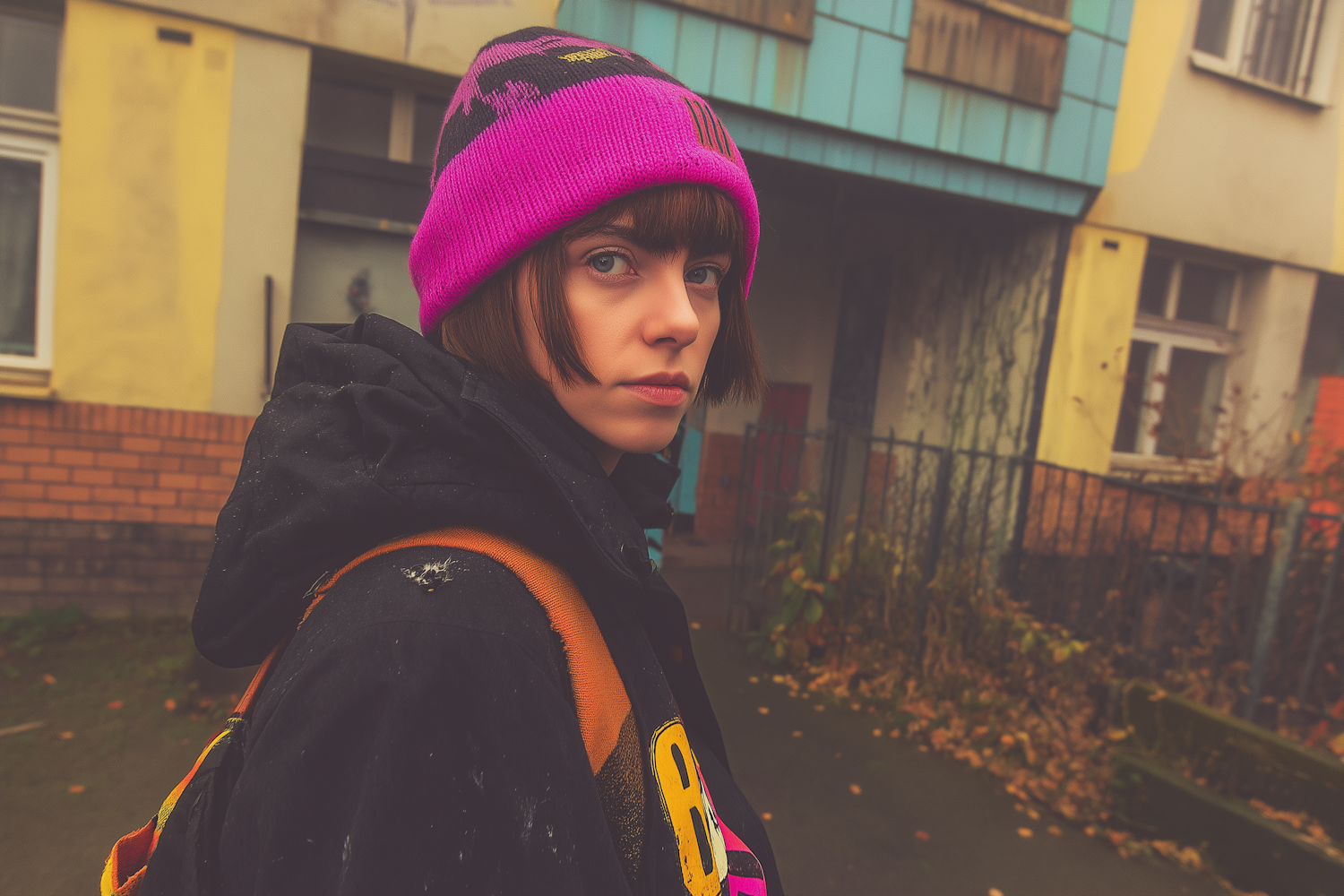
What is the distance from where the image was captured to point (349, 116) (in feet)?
14.3

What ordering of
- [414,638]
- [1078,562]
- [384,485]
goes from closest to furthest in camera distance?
[414,638]
[384,485]
[1078,562]

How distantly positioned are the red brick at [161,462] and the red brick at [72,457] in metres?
0.25

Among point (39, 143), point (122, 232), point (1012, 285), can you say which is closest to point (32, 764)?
point (122, 232)

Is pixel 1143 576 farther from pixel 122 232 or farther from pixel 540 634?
pixel 122 232

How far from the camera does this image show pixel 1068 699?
4.00 meters

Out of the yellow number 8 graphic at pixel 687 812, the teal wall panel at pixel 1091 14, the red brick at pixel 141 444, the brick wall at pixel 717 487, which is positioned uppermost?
the teal wall panel at pixel 1091 14

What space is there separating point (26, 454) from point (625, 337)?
14.9ft

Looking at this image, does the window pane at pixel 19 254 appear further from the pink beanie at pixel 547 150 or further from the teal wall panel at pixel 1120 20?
the teal wall panel at pixel 1120 20

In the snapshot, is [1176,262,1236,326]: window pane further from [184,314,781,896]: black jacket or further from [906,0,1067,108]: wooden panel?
[184,314,781,896]: black jacket

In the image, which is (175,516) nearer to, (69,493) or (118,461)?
(118,461)

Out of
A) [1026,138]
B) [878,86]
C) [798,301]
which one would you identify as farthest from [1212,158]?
[798,301]

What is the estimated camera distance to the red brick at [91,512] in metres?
4.07

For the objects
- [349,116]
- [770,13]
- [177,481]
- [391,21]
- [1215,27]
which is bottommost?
[177,481]

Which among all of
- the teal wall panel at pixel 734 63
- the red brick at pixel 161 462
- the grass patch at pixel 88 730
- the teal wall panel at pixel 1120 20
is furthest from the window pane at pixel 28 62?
the teal wall panel at pixel 1120 20
